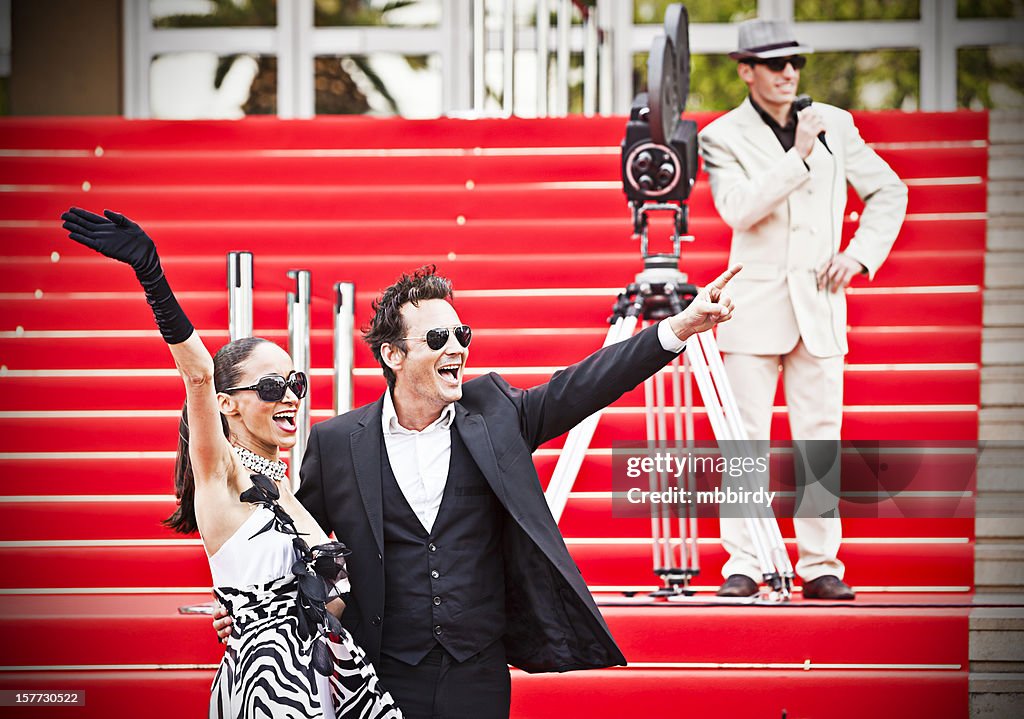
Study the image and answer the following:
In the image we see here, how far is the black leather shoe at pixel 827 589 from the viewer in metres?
4.55

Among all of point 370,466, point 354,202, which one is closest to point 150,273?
point 370,466

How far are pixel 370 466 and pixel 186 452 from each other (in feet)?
1.38

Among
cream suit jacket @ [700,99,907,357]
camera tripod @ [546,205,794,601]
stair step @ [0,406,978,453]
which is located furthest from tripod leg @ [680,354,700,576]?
stair step @ [0,406,978,453]

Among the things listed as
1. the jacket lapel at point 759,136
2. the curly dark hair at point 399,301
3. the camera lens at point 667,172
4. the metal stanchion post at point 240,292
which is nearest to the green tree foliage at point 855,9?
the jacket lapel at point 759,136

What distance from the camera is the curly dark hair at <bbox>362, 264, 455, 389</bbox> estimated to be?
3.11 meters

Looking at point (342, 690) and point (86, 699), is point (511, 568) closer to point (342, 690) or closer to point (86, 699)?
point (342, 690)

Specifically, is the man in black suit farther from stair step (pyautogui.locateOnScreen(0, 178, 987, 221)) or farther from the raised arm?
stair step (pyautogui.locateOnScreen(0, 178, 987, 221))

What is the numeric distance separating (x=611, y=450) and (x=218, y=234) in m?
2.18

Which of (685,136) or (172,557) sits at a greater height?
(685,136)

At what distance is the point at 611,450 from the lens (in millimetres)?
5547

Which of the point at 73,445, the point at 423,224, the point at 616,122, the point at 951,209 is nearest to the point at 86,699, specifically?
the point at 73,445

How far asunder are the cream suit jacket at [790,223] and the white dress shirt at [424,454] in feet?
6.36

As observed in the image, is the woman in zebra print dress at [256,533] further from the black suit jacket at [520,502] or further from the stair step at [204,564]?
the stair step at [204,564]

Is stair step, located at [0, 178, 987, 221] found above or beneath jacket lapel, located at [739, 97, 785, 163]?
beneath
